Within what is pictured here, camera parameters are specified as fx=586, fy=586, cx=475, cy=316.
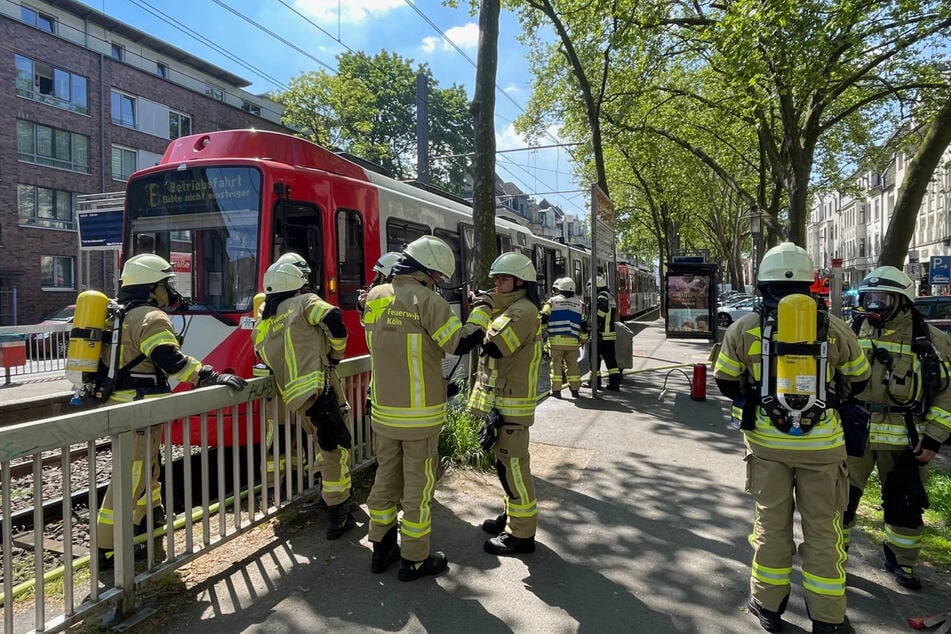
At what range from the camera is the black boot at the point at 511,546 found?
3.66 m

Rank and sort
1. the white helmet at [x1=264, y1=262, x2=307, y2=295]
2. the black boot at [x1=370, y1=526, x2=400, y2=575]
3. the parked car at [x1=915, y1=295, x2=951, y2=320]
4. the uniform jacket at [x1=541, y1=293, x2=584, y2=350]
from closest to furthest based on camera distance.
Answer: the black boot at [x1=370, y1=526, x2=400, y2=575], the white helmet at [x1=264, y1=262, x2=307, y2=295], the uniform jacket at [x1=541, y1=293, x2=584, y2=350], the parked car at [x1=915, y1=295, x2=951, y2=320]

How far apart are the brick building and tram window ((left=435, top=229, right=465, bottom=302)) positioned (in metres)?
17.3

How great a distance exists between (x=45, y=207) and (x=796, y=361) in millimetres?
29459

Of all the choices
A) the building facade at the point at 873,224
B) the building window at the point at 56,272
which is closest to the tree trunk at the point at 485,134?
the building facade at the point at 873,224

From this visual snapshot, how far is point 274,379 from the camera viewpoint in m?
3.94

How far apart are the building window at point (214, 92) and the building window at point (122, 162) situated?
27.2ft

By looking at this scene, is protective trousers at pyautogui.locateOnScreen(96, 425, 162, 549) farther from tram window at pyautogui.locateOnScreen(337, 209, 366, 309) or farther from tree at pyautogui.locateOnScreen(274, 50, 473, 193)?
tree at pyautogui.locateOnScreen(274, 50, 473, 193)

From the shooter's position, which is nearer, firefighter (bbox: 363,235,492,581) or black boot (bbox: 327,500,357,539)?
firefighter (bbox: 363,235,492,581)

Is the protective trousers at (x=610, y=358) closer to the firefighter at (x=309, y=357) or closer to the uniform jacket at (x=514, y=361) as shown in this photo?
the uniform jacket at (x=514, y=361)

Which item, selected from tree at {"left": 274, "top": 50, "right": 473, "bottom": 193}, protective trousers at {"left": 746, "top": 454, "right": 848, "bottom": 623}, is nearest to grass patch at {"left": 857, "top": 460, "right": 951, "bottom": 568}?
protective trousers at {"left": 746, "top": 454, "right": 848, "bottom": 623}

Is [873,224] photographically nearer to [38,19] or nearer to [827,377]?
[827,377]

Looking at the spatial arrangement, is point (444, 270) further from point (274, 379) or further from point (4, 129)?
point (4, 129)

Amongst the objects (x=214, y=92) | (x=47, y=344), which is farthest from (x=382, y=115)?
(x=47, y=344)

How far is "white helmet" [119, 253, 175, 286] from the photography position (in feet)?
11.7
